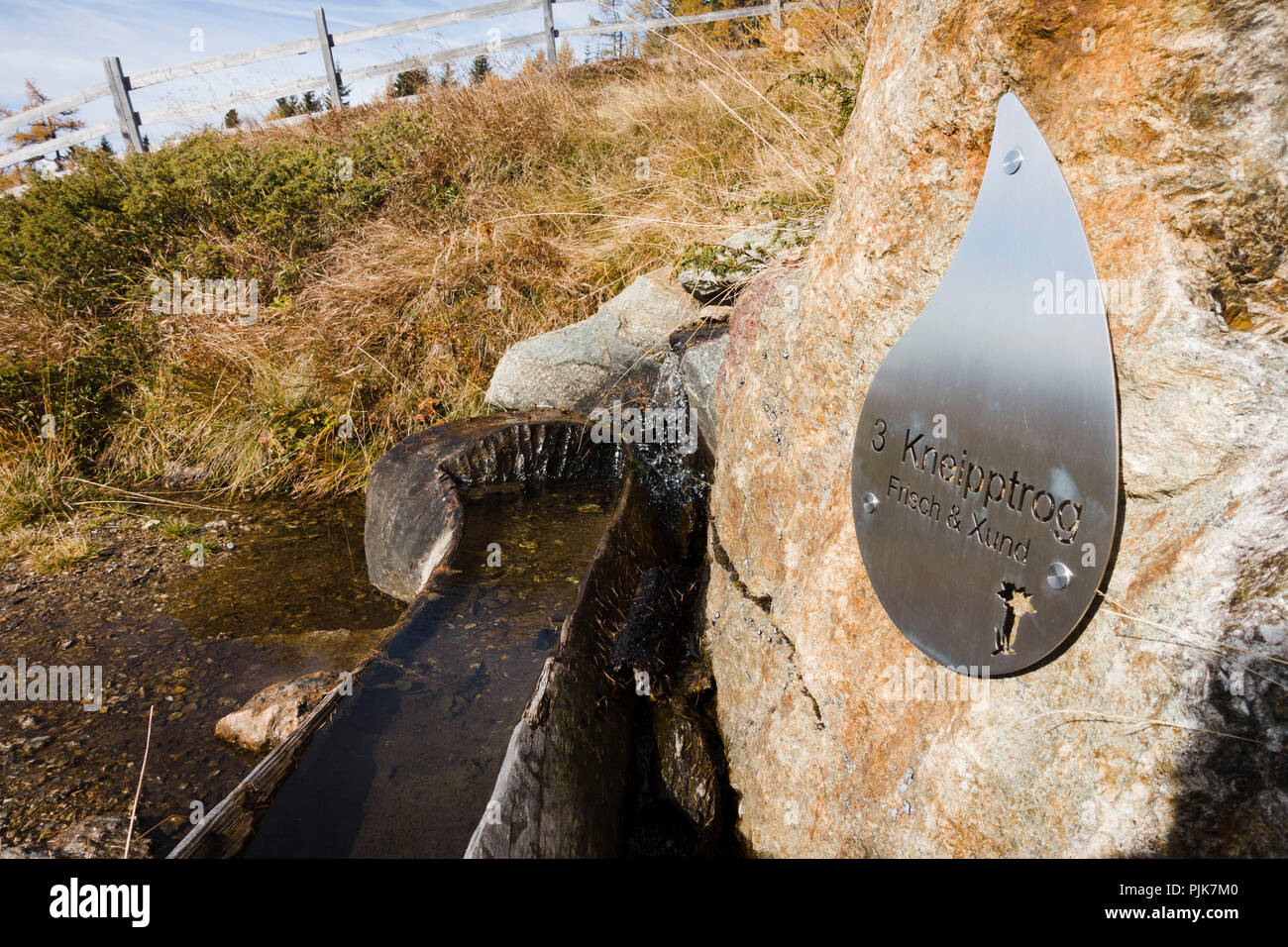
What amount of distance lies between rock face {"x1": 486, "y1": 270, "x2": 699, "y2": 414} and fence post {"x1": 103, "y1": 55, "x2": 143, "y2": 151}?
12.8 meters

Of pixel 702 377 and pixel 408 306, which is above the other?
pixel 408 306

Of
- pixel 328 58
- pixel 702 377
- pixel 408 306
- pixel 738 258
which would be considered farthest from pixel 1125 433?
pixel 328 58

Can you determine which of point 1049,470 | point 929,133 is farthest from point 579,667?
point 929,133

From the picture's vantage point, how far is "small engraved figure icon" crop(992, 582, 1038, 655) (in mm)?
1354

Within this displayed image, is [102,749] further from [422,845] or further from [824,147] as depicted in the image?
[824,147]

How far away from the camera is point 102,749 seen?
125 inches

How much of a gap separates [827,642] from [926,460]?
0.66 m

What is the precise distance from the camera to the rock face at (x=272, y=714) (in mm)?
3041

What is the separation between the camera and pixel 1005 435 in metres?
1.38

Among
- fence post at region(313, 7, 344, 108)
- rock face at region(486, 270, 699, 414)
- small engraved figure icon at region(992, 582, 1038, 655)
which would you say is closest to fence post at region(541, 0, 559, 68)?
fence post at region(313, 7, 344, 108)

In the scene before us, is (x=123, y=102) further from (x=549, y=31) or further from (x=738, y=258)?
(x=738, y=258)

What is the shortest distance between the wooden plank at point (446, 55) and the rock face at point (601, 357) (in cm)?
997

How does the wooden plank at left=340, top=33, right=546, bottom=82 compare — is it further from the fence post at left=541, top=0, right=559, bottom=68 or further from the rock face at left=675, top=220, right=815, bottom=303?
the rock face at left=675, top=220, right=815, bottom=303

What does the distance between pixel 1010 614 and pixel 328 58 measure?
15907 mm
